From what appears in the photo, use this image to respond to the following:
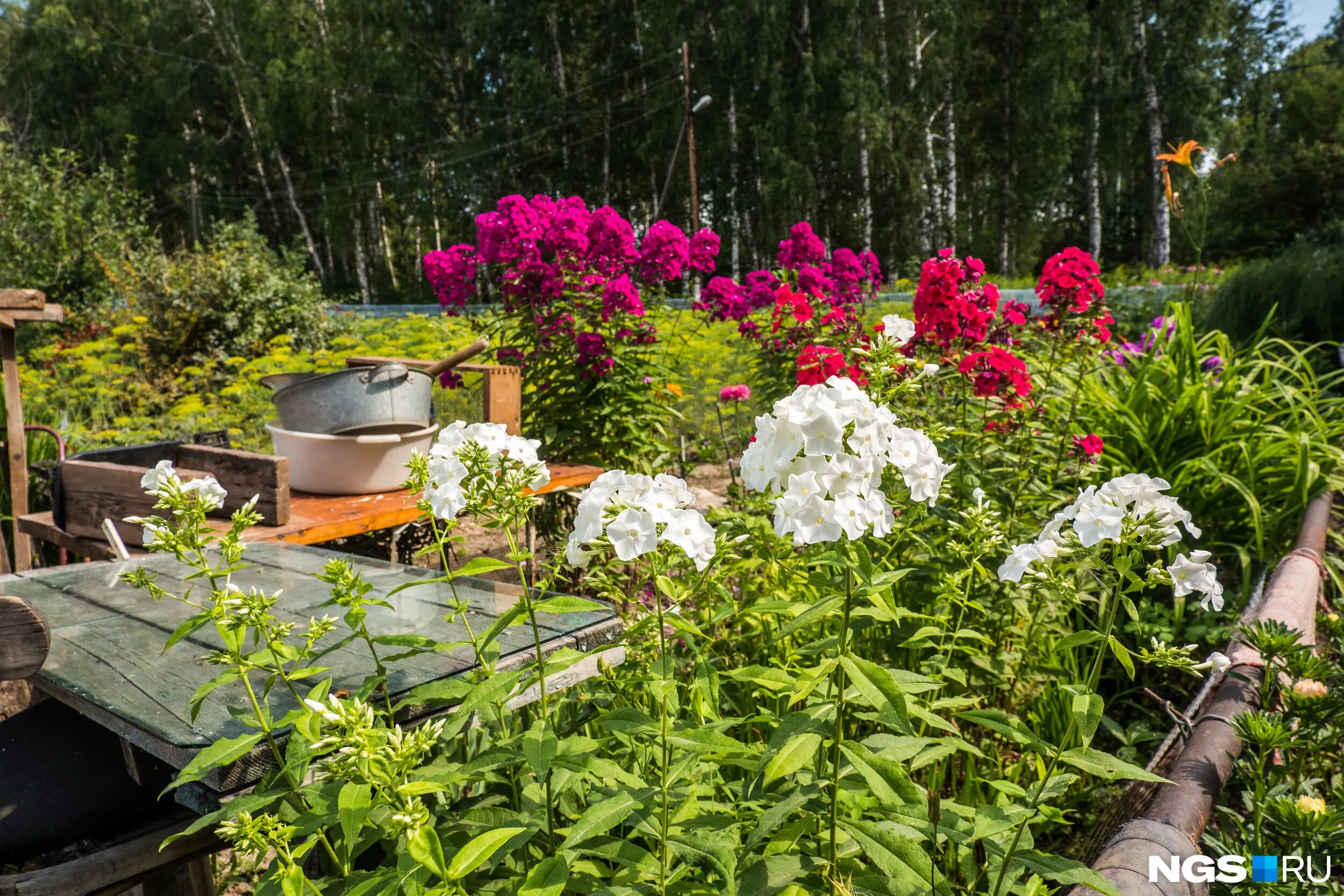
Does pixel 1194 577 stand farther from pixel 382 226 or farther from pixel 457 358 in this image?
pixel 382 226

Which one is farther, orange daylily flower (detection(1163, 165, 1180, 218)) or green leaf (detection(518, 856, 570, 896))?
orange daylily flower (detection(1163, 165, 1180, 218))

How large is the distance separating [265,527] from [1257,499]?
371cm

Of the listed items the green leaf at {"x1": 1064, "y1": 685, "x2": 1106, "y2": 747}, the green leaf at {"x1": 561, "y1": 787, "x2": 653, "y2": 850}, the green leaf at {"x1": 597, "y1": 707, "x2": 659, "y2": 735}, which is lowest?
the green leaf at {"x1": 561, "y1": 787, "x2": 653, "y2": 850}

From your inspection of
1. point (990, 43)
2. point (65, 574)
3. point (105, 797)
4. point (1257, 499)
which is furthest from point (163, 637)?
point (990, 43)

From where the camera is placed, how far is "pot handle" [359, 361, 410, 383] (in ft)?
10.8

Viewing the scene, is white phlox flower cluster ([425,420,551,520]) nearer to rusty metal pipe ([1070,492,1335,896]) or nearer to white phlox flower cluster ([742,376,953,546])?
white phlox flower cluster ([742,376,953,546])

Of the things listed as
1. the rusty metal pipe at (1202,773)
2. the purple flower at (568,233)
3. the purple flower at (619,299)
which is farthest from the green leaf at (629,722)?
the purple flower at (568,233)

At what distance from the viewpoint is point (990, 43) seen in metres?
20.1

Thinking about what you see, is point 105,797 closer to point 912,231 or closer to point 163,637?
point 163,637

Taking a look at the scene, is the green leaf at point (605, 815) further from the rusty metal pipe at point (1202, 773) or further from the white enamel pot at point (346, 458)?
the white enamel pot at point (346, 458)

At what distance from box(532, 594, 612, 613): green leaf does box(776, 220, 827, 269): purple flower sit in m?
3.24

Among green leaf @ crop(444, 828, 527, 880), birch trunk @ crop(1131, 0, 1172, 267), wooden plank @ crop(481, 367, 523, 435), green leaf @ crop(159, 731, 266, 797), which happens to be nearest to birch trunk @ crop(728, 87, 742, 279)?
birch trunk @ crop(1131, 0, 1172, 267)

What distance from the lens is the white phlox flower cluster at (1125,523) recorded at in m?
1.01

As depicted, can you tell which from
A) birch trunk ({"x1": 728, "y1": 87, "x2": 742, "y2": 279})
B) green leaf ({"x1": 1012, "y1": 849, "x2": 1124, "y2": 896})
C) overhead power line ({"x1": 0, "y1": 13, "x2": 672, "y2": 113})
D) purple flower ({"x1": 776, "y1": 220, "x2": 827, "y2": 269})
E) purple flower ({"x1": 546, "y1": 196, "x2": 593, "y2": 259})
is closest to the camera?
green leaf ({"x1": 1012, "y1": 849, "x2": 1124, "y2": 896})
